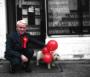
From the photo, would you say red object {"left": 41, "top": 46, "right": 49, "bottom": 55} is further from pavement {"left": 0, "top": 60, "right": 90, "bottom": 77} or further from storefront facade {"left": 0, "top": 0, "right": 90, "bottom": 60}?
storefront facade {"left": 0, "top": 0, "right": 90, "bottom": 60}

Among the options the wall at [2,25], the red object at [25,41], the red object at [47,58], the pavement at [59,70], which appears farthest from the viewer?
the wall at [2,25]

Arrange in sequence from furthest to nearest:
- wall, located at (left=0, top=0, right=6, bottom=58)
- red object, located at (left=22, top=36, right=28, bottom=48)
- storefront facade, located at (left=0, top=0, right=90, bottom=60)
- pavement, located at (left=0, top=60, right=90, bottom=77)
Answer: storefront facade, located at (left=0, top=0, right=90, bottom=60) → wall, located at (left=0, top=0, right=6, bottom=58) → red object, located at (left=22, top=36, right=28, bottom=48) → pavement, located at (left=0, top=60, right=90, bottom=77)

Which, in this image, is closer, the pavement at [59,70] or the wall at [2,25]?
the pavement at [59,70]

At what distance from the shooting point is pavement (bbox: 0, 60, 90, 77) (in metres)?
8.94

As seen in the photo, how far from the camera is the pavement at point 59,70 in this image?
8938 millimetres

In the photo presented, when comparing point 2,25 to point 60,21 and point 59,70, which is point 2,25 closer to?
point 60,21

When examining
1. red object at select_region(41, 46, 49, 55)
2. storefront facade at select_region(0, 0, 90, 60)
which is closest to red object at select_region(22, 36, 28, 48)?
red object at select_region(41, 46, 49, 55)

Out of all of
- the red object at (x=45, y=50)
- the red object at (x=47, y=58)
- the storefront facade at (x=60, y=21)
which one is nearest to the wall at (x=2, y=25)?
the storefront facade at (x=60, y=21)

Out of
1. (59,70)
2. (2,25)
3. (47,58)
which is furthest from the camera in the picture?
(2,25)

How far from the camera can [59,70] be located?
9.38 meters

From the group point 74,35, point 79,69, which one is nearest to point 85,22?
point 74,35

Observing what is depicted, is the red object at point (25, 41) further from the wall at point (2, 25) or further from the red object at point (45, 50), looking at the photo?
the wall at point (2, 25)

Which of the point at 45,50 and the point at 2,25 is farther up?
the point at 2,25

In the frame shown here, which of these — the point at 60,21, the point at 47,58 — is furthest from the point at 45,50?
the point at 60,21
